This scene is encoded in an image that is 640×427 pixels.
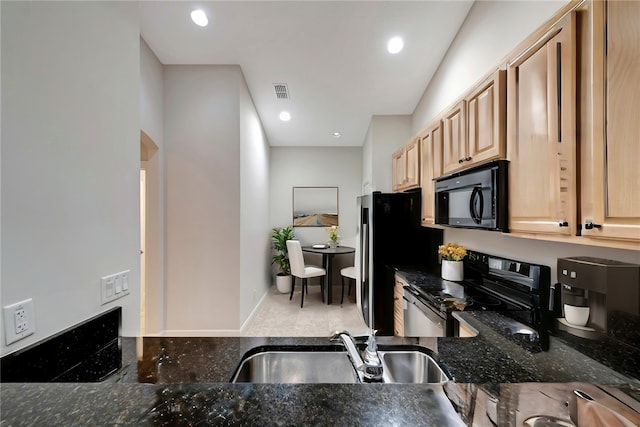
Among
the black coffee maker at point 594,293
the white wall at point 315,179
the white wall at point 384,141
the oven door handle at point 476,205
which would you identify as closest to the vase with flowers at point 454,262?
the oven door handle at point 476,205

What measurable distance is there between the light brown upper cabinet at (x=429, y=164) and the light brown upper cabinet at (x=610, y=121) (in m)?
1.29

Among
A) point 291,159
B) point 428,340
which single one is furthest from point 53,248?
point 291,159

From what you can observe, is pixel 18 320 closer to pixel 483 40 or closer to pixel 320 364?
pixel 320 364

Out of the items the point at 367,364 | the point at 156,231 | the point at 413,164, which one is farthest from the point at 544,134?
the point at 156,231

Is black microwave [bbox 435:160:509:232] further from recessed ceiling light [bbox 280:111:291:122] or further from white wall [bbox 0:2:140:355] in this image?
recessed ceiling light [bbox 280:111:291:122]

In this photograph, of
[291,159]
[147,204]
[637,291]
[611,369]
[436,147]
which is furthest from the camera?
[291,159]

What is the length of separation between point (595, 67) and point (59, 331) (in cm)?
212

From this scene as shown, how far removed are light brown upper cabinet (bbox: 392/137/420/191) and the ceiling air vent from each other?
165cm

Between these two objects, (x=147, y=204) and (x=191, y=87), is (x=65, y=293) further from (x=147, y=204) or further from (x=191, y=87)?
(x=191, y=87)

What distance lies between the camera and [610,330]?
44.6 inches

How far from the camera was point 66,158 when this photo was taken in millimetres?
994

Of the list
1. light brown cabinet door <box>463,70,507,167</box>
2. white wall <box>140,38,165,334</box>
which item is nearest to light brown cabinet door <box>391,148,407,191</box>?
light brown cabinet door <box>463,70,507,167</box>

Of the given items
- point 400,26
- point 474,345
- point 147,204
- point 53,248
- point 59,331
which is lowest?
point 474,345

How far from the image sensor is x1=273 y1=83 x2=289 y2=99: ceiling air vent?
327cm
